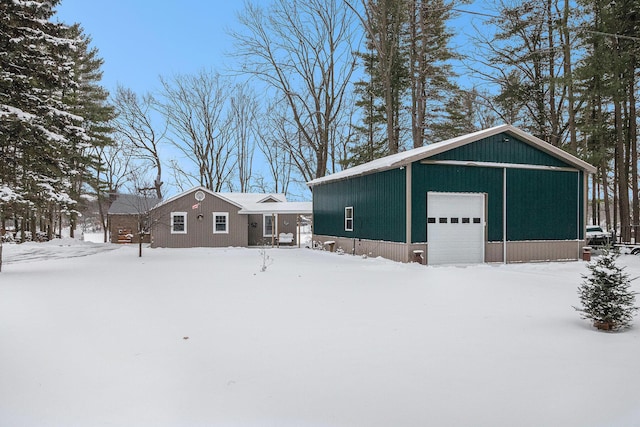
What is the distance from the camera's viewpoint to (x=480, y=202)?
46.0ft

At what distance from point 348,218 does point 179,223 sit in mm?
10375

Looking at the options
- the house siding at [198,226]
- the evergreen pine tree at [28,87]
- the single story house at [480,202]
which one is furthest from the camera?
the house siding at [198,226]

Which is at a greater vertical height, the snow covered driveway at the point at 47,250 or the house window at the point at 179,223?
the house window at the point at 179,223

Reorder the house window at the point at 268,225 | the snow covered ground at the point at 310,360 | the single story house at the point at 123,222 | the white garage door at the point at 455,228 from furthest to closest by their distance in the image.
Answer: the single story house at the point at 123,222 → the house window at the point at 268,225 → the white garage door at the point at 455,228 → the snow covered ground at the point at 310,360

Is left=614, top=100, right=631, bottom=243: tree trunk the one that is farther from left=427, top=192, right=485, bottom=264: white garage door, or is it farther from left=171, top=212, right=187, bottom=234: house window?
left=171, top=212, right=187, bottom=234: house window

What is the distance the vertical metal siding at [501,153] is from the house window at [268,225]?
13.9m

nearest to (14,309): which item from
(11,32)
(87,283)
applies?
(87,283)

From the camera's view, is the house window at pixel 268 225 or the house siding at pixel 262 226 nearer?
the house siding at pixel 262 226

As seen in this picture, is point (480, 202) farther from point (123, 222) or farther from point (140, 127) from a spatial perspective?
point (140, 127)

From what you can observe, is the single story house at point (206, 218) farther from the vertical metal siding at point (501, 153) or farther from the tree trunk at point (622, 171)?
the tree trunk at point (622, 171)

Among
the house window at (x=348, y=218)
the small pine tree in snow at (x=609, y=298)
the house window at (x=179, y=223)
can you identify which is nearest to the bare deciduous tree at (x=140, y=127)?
the house window at (x=179, y=223)

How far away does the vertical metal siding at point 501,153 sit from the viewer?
13.7 metres

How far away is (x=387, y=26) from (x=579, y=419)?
25921 mm

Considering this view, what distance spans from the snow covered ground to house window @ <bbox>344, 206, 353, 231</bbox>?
9.31 m
